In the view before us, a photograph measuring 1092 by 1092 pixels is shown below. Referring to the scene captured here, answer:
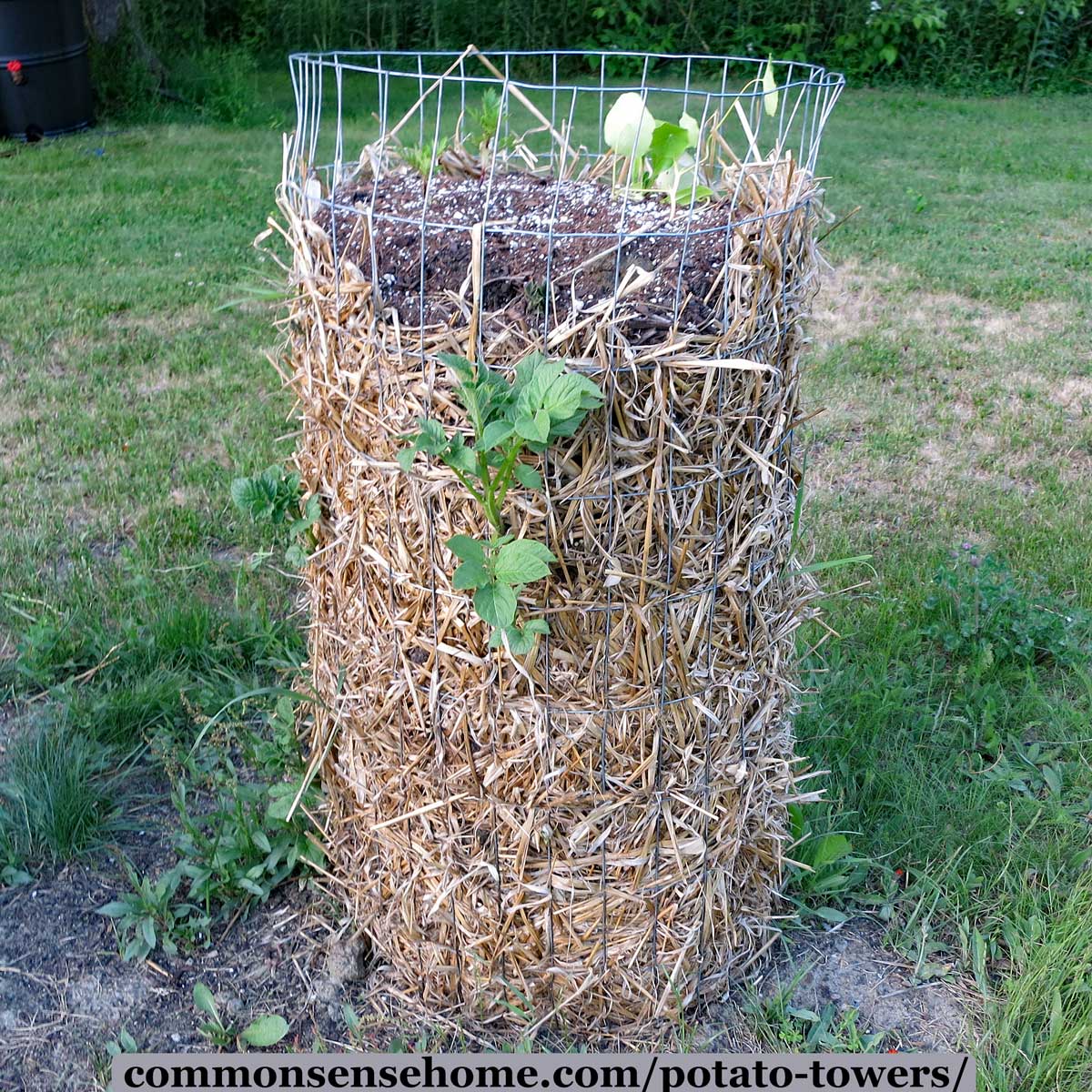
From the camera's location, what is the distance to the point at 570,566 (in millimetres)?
1820

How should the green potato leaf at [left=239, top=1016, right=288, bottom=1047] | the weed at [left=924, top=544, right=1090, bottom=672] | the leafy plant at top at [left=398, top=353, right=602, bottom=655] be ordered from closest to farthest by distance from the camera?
the leafy plant at top at [left=398, top=353, right=602, bottom=655]
the green potato leaf at [left=239, top=1016, right=288, bottom=1047]
the weed at [left=924, top=544, right=1090, bottom=672]

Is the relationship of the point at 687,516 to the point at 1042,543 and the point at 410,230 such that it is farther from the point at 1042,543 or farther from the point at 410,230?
the point at 1042,543

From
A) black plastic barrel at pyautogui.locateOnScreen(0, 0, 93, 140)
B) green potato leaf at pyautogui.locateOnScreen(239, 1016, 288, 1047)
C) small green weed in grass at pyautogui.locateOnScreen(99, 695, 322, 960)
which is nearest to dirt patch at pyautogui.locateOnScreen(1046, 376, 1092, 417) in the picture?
small green weed in grass at pyautogui.locateOnScreen(99, 695, 322, 960)

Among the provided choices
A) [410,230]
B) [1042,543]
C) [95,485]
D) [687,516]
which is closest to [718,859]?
[687,516]

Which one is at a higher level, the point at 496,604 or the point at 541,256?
the point at 541,256

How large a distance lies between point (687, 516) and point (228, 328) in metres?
3.96

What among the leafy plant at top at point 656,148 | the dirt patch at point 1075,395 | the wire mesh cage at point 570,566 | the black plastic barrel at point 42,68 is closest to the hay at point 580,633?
the wire mesh cage at point 570,566

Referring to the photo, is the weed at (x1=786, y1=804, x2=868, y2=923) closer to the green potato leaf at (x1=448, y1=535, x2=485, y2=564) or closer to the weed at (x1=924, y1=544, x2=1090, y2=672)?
the weed at (x1=924, y1=544, x2=1090, y2=672)

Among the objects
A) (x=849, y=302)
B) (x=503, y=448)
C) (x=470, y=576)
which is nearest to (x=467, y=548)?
(x=470, y=576)

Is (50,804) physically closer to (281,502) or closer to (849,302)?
(281,502)

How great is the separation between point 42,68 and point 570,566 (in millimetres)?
7700

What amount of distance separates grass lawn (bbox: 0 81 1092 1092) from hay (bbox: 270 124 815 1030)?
44 cm

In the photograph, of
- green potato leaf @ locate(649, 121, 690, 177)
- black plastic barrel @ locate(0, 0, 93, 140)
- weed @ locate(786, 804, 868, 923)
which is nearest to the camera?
green potato leaf @ locate(649, 121, 690, 177)

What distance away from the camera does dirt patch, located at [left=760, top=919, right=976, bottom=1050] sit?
2.20 meters
